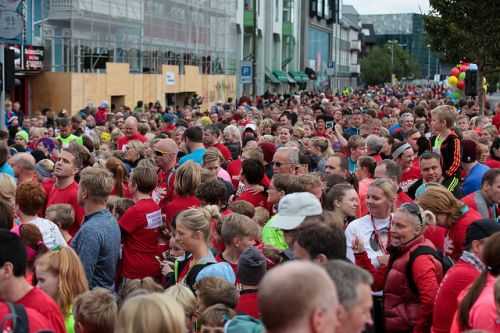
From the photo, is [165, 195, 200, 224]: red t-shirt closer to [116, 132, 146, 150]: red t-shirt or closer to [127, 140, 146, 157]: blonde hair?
[127, 140, 146, 157]: blonde hair

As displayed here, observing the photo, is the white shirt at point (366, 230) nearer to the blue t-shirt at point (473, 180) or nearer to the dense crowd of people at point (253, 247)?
the dense crowd of people at point (253, 247)

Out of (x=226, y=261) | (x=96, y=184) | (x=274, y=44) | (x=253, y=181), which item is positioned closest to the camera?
(x=226, y=261)

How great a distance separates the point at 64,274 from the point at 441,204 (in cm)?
290

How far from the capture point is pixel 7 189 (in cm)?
677

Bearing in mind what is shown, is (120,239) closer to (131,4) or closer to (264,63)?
(131,4)

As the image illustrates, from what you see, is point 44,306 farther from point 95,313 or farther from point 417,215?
point 417,215

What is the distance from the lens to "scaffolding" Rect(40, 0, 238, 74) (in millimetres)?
30781

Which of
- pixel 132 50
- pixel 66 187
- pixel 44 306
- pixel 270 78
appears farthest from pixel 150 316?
pixel 270 78

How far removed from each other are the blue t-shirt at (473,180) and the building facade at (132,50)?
23102mm

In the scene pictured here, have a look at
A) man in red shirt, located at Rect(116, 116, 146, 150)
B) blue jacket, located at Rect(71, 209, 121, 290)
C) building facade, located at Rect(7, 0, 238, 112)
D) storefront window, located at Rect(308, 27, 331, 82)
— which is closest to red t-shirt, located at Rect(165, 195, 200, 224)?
blue jacket, located at Rect(71, 209, 121, 290)

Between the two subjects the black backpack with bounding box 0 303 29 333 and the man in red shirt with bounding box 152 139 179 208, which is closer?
the black backpack with bounding box 0 303 29 333

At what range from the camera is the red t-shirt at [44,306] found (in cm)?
434

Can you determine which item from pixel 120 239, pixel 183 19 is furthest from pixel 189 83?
pixel 120 239

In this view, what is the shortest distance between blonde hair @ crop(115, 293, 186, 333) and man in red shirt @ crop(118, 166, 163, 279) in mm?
3074
